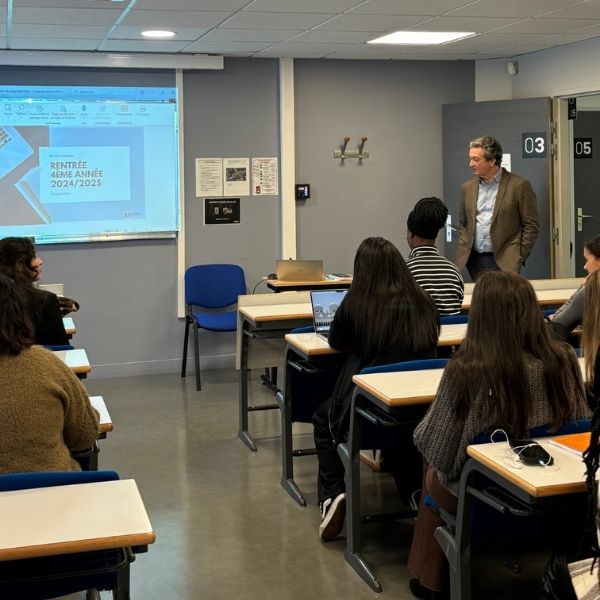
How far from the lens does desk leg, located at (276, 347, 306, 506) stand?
14.2ft

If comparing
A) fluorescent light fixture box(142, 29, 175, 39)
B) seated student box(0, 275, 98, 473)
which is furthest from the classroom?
seated student box(0, 275, 98, 473)

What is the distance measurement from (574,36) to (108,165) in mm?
3739

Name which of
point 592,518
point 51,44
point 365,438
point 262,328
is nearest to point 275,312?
point 262,328

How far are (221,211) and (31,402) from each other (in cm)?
497

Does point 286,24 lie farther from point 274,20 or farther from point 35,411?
point 35,411

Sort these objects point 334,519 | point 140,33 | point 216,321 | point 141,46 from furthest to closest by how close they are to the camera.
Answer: point 216,321 < point 141,46 < point 140,33 < point 334,519

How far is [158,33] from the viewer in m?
5.96

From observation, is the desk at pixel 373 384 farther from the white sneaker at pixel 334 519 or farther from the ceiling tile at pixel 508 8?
the ceiling tile at pixel 508 8

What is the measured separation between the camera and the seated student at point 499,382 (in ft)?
8.92

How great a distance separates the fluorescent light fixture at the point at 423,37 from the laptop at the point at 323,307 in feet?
8.48

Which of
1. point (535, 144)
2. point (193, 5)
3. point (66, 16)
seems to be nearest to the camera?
point (193, 5)

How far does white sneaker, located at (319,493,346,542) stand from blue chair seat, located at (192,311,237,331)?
3066 mm

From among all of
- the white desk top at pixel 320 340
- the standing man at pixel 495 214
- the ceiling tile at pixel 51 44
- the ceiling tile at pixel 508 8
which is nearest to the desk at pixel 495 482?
the white desk top at pixel 320 340

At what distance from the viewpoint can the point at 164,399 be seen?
6.42 metres
